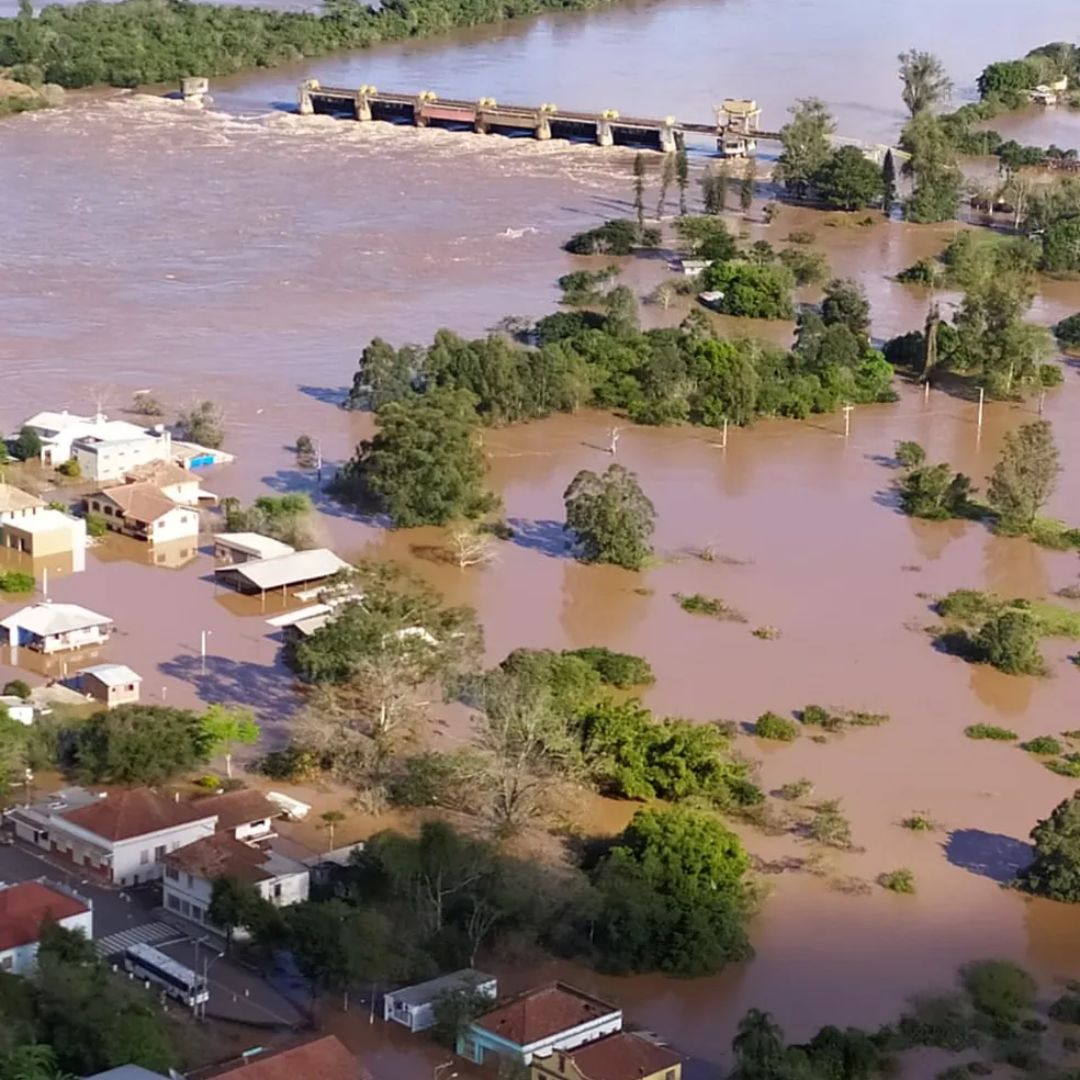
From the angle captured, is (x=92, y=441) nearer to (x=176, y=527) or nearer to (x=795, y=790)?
(x=176, y=527)

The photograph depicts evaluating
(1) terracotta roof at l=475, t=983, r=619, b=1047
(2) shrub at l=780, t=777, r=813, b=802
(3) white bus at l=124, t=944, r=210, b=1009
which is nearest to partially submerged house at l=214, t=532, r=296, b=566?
(2) shrub at l=780, t=777, r=813, b=802

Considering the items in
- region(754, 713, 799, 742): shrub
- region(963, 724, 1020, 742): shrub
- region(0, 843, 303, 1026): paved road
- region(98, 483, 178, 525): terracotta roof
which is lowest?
region(963, 724, 1020, 742): shrub

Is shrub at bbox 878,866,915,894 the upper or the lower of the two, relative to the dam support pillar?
lower

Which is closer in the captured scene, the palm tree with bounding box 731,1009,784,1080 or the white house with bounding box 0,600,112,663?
the palm tree with bounding box 731,1009,784,1080

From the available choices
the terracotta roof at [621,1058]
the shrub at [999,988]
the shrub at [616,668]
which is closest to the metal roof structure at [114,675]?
the shrub at [616,668]

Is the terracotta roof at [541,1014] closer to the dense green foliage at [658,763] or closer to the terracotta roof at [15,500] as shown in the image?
the dense green foliage at [658,763]

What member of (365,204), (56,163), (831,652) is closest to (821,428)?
(831,652)

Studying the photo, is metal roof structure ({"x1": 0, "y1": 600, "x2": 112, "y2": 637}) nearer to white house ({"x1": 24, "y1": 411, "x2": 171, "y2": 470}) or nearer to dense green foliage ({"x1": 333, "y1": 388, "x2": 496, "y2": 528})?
dense green foliage ({"x1": 333, "y1": 388, "x2": 496, "y2": 528})
